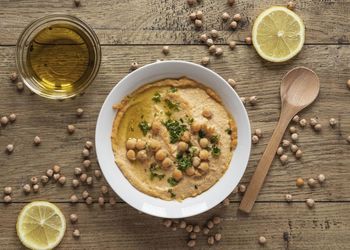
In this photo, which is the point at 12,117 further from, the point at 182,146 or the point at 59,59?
the point at 182,146

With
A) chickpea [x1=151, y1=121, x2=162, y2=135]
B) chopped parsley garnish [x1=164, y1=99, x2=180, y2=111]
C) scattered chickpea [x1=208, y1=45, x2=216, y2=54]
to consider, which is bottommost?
chickpea [x1=151, y1=121, x2=162, y2=135]

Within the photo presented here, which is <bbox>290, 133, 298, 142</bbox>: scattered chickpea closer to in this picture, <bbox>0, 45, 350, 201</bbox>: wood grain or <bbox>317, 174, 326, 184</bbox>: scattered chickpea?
<bbox>0, 45, 350, 201</bbox>: wood grain

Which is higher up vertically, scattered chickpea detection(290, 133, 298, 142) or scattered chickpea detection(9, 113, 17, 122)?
scattered chickpea detection(9, 113, 17, 122)

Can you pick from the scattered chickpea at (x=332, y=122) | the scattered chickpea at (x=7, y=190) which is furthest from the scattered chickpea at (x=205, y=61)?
the scattered chickpea at (x=7, y=190)

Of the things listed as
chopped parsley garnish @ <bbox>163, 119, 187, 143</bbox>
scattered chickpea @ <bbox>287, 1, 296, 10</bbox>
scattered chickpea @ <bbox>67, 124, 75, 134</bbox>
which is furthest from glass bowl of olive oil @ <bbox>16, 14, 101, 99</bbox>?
scattered chickpea @ <bbox>287, 1, 296, 10</bbox>

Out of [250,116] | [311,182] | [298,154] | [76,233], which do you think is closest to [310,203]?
[311,182]

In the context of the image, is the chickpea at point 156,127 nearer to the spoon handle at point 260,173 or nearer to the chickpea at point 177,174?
the chickpea at point 177,174
